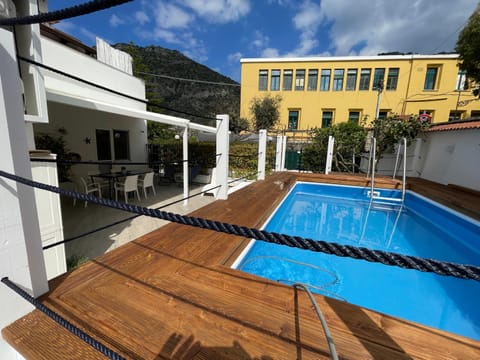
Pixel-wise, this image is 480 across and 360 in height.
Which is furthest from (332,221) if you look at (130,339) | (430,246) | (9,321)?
(9,321)

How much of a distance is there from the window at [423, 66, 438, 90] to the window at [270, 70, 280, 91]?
1059cm

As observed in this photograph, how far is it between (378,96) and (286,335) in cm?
1884

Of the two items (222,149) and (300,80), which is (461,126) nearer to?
(222,149)

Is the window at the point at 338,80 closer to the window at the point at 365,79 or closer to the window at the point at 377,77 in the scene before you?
the window at the point at 365,79

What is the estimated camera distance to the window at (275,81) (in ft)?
56.4

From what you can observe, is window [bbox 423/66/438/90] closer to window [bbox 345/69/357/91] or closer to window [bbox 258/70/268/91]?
window [bbox 345/69/357/91]

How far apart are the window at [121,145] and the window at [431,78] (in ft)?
65.7

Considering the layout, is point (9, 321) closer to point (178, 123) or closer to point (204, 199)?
point (178, 123)

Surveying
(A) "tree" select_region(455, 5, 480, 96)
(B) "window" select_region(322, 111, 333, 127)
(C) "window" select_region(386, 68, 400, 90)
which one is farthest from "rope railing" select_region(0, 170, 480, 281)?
→ (C) "window" select_region(386, 68, 400, 90)

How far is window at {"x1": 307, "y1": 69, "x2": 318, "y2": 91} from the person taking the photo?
655 inches

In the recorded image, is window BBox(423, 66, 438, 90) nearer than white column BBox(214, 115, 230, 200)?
No

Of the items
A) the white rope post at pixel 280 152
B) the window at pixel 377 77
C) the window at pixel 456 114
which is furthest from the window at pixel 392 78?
the white rope post at pixel 280 152

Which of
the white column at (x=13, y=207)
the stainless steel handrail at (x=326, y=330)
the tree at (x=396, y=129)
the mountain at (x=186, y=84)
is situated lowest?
the stainless steel handrail at (x=326, y=330)

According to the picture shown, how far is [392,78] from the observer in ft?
52.4
